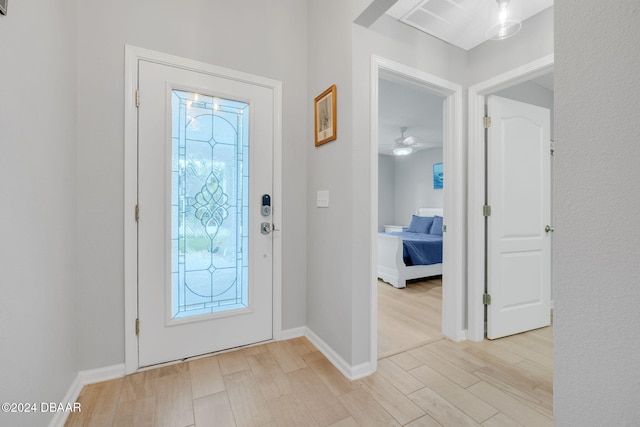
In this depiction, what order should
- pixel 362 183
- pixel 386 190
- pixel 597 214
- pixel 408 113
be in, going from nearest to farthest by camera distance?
pixel 597 214 → pixel 362 183 → pixel 408 113 → pixel 386 190

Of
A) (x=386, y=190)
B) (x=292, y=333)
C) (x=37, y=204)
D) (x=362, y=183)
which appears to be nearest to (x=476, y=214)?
(x=362, y=183)

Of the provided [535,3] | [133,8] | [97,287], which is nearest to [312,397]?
[97,287]

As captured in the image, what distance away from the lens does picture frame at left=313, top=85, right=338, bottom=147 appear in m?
1.82

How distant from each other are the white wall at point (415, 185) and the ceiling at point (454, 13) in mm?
4521

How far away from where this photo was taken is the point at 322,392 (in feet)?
5.00

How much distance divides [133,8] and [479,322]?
3.40 meters

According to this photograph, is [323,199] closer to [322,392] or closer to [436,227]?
[322,392]

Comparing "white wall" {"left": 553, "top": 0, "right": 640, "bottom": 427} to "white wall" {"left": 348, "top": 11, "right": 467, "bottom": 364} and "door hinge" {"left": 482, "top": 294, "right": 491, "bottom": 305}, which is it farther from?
"door hinge" {"left": 482, "top": 294, "right": 491, "bottom": 305}

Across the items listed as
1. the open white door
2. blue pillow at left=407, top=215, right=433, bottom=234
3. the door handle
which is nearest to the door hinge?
the open white door

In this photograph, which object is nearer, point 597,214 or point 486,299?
point 597,214

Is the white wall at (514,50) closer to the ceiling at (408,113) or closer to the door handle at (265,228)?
the ceiling at (408,113)

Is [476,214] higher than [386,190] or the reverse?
the reverse

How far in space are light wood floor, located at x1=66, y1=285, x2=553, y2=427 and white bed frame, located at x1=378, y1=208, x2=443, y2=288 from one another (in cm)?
166

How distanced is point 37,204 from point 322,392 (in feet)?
5.56
